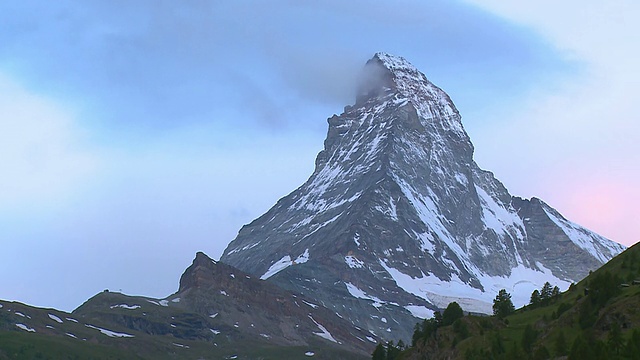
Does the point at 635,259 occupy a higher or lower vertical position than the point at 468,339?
higher

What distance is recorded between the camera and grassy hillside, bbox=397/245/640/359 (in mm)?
149375

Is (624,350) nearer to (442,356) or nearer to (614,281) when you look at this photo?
(614,281)

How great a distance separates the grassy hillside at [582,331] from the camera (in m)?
149

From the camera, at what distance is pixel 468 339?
197 metres

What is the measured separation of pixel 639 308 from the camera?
16150cm

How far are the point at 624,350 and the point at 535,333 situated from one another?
38295 millimetres

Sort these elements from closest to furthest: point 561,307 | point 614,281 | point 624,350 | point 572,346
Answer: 1. point 624,350
2. point 572,346
3. point 614,281
4. point 561,307

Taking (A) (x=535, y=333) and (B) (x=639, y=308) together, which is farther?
(A) (x=535, y=333)

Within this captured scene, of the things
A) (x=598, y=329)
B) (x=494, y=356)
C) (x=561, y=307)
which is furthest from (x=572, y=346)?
(x=561, y=307)

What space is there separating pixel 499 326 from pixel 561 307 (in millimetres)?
11283

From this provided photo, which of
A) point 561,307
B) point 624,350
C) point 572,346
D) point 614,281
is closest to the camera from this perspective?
point 624,350

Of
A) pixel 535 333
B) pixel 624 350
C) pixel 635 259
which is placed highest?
pixel 635 259

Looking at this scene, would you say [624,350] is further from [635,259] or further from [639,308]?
[635,259]

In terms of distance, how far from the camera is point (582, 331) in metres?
171
